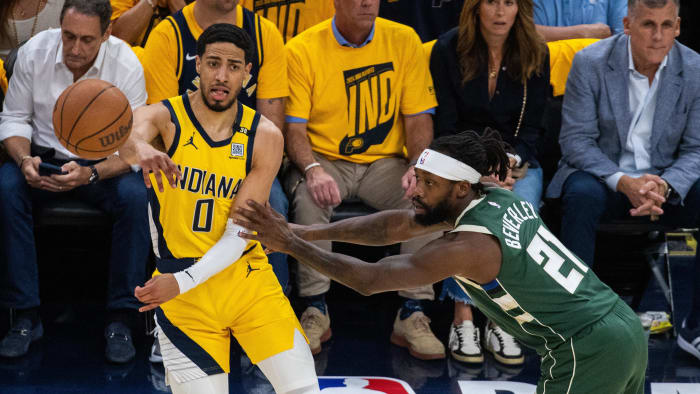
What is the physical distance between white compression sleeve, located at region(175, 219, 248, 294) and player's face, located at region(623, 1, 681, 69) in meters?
2.81

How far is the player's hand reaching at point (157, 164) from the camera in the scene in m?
3.62

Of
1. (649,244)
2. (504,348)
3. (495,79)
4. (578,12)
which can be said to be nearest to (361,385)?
(504,348)

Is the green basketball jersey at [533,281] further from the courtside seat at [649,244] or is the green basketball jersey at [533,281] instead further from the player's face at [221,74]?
the courtside seat at [649,244]

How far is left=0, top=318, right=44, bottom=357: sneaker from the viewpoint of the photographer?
16.5 ft

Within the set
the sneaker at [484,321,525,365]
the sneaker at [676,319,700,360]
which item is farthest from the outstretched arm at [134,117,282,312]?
the sneaker at [676,319,700,360]

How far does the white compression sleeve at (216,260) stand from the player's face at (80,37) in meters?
1.79

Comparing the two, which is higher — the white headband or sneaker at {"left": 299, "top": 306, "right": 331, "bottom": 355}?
the white headband

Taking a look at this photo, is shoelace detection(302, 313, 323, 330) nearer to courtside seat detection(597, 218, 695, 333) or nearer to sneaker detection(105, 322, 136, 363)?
sneaker detection(105, 322, 136, 363)

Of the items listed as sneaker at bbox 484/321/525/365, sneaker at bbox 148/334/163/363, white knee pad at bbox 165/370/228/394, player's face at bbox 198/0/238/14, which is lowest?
sneaker at bbox 484/321/525/365

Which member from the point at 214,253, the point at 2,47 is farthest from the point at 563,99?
the point at 2,47

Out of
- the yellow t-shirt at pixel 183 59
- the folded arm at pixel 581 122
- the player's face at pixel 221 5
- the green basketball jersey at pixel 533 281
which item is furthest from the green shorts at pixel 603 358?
the player's face at pixel 221 5

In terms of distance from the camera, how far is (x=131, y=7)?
589cm

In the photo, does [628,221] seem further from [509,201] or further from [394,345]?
[509,201]

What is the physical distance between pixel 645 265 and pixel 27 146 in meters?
3.80
